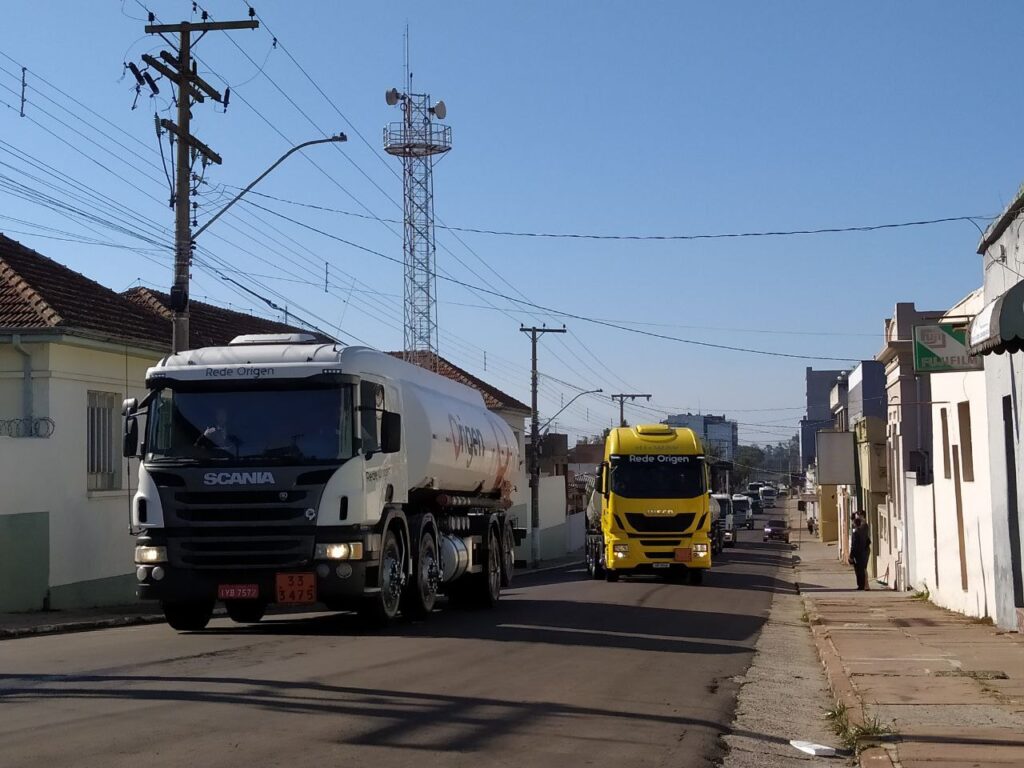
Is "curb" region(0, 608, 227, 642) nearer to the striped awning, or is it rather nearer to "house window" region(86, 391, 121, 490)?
"house window" region(86, 391, 121, 490)

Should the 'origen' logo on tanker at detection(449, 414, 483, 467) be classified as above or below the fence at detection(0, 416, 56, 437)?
below

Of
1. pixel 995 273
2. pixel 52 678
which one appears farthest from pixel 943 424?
pixel 52 678

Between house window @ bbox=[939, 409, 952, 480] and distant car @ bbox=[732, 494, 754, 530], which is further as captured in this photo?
distant car @ bbox=[732, 494, 754, 530]

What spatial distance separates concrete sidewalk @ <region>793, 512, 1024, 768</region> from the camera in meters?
8.63

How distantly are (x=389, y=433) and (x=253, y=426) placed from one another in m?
1.64

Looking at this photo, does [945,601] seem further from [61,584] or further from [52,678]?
[52,678]

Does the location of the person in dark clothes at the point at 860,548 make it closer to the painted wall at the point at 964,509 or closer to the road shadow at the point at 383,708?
the painted wall at the point at 964,509

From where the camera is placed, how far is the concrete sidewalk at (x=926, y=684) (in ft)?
28.3

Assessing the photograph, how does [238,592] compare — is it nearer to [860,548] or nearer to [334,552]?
[334,552]

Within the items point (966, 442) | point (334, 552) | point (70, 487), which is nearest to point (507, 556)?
point (70, 487)

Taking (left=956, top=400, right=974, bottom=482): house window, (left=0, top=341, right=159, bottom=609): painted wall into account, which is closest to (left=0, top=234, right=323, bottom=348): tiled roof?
(left=0, top=341, right=159, bottom=609): painted wall

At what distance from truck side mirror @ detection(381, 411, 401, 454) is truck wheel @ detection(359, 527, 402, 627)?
1.22 m

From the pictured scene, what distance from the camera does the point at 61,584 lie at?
73.4 feet

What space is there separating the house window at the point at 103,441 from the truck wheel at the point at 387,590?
32.2ft
